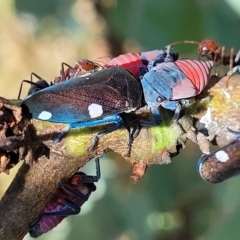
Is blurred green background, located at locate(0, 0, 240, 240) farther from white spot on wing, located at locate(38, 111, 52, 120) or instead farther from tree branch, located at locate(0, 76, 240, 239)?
white spot on wing, located at locate(38, 111, 52, 120)

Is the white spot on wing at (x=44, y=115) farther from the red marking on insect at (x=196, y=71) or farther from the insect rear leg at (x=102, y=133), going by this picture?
the red marking on insect at (x=196, y=71)

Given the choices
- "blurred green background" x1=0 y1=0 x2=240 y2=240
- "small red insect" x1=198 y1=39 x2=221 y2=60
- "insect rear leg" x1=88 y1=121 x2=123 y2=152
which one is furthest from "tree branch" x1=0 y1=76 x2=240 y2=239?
"small red insect" x1=198 y1=39 x2=221 y2=60

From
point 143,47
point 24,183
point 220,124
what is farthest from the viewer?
point 143,47

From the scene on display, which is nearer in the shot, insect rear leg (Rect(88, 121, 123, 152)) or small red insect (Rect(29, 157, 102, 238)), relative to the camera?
insect rear leg (Rect(88, 121, 123, 152))

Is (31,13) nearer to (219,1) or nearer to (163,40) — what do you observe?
(163,40)

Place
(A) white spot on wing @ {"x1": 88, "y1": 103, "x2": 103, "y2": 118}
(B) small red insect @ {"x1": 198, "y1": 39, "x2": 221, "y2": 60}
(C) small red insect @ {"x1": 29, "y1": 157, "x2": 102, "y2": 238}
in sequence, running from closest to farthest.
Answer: (A) white spot on wing @ {"x1": 88, "y1": 103, "x2": 103, "y2": 118}, (C) small red insect @ {"x1": 29, "y1": 157, "x2": 102, "y2": 238}, (B) small red insect @ {"x1": 198, "y1": 39, "x2": 221, "y2": 60}

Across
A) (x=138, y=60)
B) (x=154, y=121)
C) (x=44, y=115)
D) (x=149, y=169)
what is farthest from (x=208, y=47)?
(x=44, y=115)

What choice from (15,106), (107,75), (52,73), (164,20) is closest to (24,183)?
(15,106)
